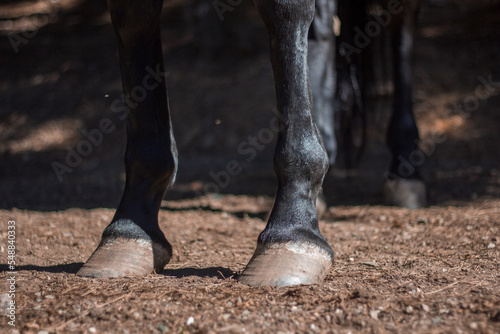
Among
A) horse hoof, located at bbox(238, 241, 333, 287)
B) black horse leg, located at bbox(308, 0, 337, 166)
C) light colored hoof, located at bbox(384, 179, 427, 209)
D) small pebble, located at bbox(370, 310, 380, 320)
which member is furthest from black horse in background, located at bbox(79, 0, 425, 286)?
light colored hoof, located at bbox(384, 179, 427, 209)

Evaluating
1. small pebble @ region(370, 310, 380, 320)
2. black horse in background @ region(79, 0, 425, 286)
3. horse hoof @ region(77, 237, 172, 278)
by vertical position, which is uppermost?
black horse in background @ region(79, 0, 425, 286)

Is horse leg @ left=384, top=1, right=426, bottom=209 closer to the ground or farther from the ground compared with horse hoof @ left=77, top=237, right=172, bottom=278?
farther from the ground

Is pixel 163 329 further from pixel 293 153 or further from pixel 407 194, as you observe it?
pixel 407 194

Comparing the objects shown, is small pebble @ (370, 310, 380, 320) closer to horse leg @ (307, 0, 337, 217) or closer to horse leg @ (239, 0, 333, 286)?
horse leg @ (239, 0, 333, 286)

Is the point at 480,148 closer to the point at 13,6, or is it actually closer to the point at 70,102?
the point at 70,102

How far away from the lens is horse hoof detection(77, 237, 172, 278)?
173cm

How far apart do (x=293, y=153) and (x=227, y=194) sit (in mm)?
2703

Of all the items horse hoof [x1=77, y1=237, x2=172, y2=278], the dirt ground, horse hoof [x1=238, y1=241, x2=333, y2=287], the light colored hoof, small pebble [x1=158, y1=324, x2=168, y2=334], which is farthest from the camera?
the light colored hoof

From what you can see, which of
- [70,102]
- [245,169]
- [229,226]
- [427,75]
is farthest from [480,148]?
[70,102]

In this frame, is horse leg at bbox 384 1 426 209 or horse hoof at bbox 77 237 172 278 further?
horse leg at bbox 384 1 426 209

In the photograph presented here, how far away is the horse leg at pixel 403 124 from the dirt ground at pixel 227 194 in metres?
0.16

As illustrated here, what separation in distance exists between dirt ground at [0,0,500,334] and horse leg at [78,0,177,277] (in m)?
0.13

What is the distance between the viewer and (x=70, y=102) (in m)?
8.05

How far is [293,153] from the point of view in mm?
1706
